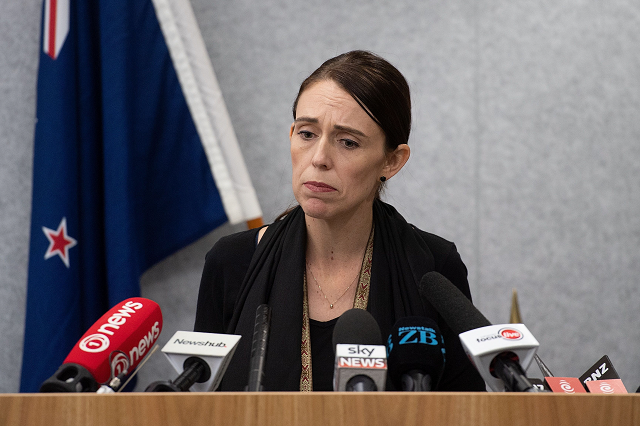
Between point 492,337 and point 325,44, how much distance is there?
6.35ft

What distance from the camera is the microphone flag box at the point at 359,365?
0.73 m

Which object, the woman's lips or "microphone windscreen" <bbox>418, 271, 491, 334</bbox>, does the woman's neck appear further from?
"microphone windscreen" <bbox>418, 271, 491, 334</bbox>

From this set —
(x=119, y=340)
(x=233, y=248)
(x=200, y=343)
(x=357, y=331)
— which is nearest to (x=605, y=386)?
(x=357, y=331)

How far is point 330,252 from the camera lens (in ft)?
4.92

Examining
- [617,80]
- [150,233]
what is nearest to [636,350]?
[617,80]

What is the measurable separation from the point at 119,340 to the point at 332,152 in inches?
25.6

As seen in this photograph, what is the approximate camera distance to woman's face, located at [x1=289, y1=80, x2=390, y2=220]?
1.33 meters

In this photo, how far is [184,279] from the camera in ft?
8.01

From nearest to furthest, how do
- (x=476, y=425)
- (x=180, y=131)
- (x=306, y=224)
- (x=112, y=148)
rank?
(x=476, y=425) < (x=306, y=224) < (x=112, y=148) < (x=180, y=131)

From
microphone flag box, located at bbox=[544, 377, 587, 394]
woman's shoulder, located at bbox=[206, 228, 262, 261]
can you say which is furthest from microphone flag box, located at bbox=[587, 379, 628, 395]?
woman's shoulder, located at bbox=[206, 228, 262, 261]

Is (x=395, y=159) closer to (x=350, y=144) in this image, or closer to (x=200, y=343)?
(x=350, y=144)

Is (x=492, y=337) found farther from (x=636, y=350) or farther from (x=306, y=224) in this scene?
(x=636, y=350)

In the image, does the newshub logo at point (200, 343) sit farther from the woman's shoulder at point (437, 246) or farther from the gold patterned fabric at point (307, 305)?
the woman's shoulder at point (437, 246)

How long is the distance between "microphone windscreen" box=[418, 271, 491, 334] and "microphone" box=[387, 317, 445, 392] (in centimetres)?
5
